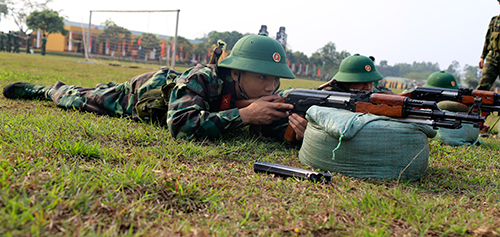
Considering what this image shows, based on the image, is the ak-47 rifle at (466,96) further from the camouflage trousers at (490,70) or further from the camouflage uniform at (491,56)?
the camouflage trousers at (490,70)

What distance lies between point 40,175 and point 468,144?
4.24 meters

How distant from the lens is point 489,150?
377 centimetres

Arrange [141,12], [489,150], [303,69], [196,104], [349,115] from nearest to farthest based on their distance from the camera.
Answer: [349,115] < [196,104] < [489,150] < [141,12] < [303,69]

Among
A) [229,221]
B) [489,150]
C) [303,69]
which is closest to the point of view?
[229,221]

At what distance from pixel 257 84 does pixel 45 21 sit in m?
48.6

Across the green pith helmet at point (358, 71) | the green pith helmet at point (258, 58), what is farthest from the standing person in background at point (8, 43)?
the green pith helmet at point (258, 58)

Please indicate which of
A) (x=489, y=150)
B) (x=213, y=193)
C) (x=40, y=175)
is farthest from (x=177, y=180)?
(x=489, y=150)

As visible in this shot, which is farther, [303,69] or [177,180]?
[303,69]

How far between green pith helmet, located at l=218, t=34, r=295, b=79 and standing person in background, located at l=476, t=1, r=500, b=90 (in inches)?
213

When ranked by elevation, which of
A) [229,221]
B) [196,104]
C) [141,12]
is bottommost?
[229,221]

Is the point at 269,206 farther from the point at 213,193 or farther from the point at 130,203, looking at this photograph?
the point at 130,203

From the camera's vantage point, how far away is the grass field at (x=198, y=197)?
4.82 ft

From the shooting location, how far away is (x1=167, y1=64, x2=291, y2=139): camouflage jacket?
299 centimetres

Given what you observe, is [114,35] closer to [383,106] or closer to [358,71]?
[358,71]
